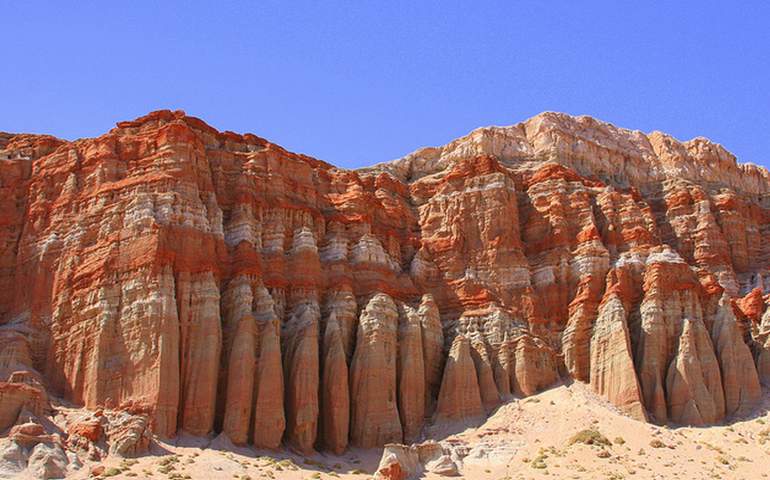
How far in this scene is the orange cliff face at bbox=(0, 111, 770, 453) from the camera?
64688mm

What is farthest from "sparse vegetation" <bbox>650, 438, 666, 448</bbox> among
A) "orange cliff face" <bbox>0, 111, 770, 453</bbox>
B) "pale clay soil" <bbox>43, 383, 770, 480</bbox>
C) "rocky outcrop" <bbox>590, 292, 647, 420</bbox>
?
"orange cliff face" <bbox>0, 111, 770, 453</bbox>

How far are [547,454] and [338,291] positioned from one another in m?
17.2

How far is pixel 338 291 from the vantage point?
73.2 m

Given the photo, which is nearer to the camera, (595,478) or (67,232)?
(595,478)

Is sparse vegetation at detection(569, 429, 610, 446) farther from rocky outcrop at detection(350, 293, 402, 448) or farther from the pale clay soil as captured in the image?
rocky outcrop at detection(350, 293, 402, 448)

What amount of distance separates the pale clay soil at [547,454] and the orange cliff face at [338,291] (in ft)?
5.91

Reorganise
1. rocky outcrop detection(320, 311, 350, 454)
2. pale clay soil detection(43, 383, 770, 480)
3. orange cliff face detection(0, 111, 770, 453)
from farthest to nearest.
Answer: rocky outcrop detection(320, 311, 350, 454) < orange cliff face detection(0, 111, 770, 453) < pale clay soil detection(43, 383, 770, 480)

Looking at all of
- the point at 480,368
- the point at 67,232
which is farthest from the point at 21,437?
the point at 480,368

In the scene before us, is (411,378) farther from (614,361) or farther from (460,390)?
(614,361)

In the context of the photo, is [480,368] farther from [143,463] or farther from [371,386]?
[143,463]

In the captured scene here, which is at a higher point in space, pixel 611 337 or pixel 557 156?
pixel 557 156

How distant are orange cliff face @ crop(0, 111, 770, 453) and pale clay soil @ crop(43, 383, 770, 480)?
1.80 metres

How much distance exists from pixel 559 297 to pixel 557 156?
1604 centimetres

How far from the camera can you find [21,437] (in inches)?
2197
